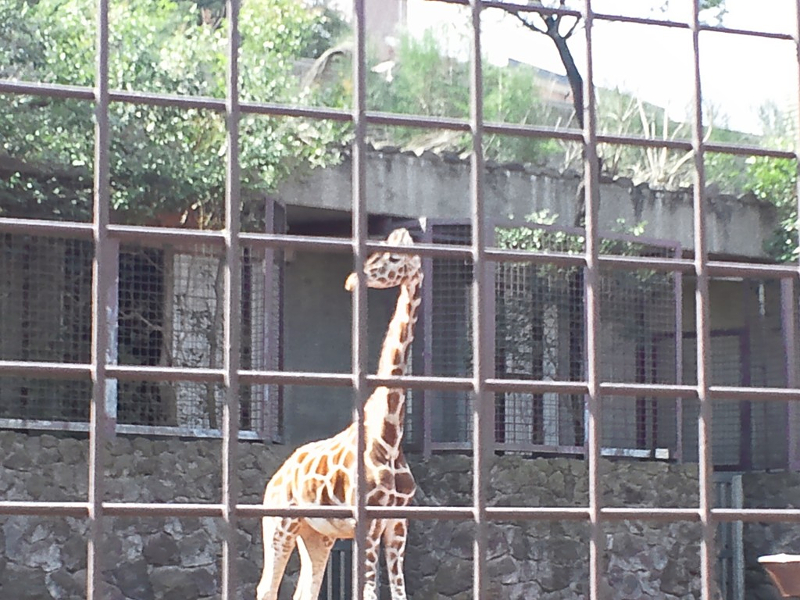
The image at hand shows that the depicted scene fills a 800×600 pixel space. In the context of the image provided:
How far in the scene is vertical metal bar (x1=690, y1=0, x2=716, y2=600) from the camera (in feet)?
10.9

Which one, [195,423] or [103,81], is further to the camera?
[195,423]

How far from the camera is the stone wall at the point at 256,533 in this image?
826 cm

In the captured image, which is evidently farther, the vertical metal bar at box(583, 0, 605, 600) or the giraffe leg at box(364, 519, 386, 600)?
the giraffe leg at box(364, 519, 386, 600)

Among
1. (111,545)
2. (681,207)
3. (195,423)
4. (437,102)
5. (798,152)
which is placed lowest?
(111,545)

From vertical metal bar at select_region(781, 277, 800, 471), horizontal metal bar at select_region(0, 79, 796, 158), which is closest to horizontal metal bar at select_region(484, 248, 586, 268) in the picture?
horizontal metal bar at select_region(0, 79, 796, 158)

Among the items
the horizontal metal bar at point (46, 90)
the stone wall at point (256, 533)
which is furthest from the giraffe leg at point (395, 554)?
the horizontal metal bar at point (46, 90)

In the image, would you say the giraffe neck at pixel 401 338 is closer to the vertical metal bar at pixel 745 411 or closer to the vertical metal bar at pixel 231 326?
the vertical metal bar at pixel 745 411

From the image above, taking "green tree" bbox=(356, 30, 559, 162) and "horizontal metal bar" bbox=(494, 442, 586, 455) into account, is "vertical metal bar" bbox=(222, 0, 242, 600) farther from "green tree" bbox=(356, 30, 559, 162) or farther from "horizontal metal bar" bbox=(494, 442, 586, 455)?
"green tree" bbox=(356, 30, 559, 162)

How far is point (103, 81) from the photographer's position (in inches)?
120

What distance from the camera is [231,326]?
10.2 ft

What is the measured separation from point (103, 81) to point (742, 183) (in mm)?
11445

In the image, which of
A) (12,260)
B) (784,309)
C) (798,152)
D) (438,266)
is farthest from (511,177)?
(798,152)

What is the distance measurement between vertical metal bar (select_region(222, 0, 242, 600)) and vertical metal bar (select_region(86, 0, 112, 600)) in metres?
0.24

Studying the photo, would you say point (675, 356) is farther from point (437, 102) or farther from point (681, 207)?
point (437, 102)
